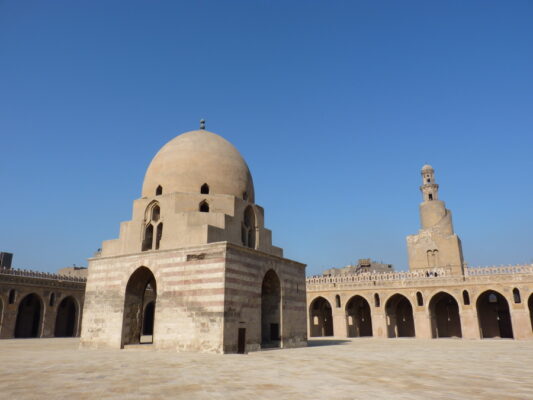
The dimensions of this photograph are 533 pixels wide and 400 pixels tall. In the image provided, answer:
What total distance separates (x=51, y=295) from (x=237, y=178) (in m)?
19.1

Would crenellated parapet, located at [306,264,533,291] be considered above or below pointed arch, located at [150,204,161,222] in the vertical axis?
below

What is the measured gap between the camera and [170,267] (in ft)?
52.7

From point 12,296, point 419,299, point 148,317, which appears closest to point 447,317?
point 419,299

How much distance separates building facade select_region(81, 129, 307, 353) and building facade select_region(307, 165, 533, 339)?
14.1m

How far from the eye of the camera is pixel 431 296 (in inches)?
1186

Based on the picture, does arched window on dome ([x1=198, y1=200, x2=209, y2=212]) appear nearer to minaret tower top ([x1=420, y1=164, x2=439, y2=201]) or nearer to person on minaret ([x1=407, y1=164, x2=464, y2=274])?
person on minaret ([x1=407, y1=164, x2=464, y2=274])

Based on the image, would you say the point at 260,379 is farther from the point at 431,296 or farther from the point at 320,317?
the point at 320,317

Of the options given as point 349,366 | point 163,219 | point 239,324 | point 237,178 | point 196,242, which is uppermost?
point 237,178

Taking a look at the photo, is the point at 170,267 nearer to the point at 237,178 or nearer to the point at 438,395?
the point at 237,178

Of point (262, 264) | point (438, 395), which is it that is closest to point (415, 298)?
point (262, 264)

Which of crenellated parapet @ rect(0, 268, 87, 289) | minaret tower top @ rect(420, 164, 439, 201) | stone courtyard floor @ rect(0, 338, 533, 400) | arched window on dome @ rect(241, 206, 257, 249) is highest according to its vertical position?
minaret tower top @ rect(420, 164, 439, 201)

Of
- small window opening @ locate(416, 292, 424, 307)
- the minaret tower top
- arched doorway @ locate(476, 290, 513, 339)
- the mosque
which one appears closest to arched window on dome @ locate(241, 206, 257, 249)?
the mosque

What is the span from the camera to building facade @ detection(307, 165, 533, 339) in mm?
28344

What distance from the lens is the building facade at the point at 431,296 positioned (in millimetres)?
28344
